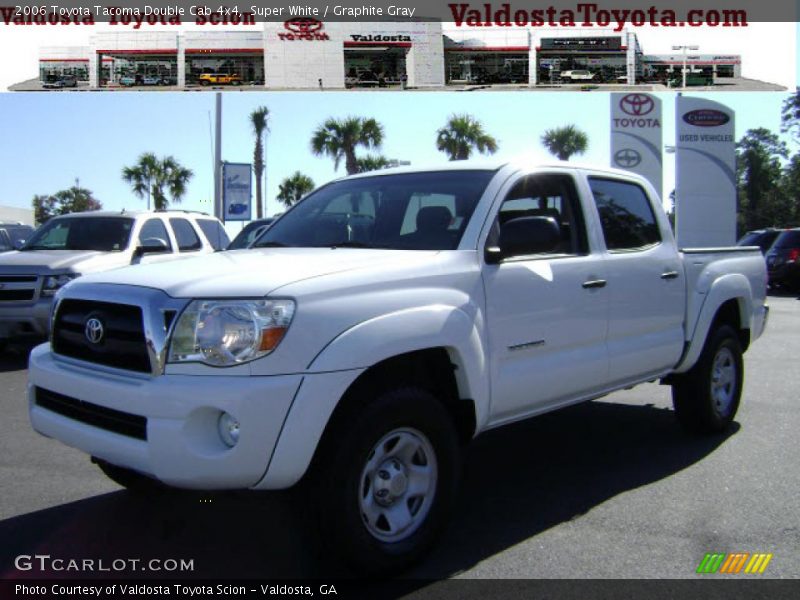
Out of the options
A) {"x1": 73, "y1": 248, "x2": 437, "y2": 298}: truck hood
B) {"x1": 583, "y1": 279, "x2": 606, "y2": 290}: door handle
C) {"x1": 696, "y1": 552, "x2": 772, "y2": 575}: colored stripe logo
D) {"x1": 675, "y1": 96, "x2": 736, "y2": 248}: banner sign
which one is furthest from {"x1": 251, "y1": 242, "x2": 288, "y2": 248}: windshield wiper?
{"x1": 675, "y1": 96, "x2": 736, "y2": 248}: banner sign

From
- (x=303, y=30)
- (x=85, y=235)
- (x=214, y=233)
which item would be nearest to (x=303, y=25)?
(x=303, y=30)

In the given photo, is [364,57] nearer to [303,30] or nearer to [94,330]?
[303,30]

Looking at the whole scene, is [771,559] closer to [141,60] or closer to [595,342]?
[595,342]

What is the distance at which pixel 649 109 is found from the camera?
2466 cm

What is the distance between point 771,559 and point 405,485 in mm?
1811

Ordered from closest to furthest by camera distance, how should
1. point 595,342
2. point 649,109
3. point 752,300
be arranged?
1. point 595,342
2. point 752,300
3. point 649,109

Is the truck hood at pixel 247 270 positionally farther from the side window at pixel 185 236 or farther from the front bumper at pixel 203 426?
the side window at pixel 185 236

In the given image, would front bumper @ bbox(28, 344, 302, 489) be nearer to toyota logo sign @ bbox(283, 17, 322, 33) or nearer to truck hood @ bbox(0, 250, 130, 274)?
truck hood @ bbox(0, 250, 130, 274)

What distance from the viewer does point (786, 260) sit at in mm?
19922

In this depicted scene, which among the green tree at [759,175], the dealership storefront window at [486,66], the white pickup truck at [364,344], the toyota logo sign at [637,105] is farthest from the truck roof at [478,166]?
the green tree at [759,175]

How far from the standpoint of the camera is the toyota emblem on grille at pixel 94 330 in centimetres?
336

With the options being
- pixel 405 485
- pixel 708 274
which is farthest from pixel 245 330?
pixel 708 274

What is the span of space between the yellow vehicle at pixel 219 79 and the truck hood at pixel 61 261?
3176 cm

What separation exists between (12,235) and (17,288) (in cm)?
1073
